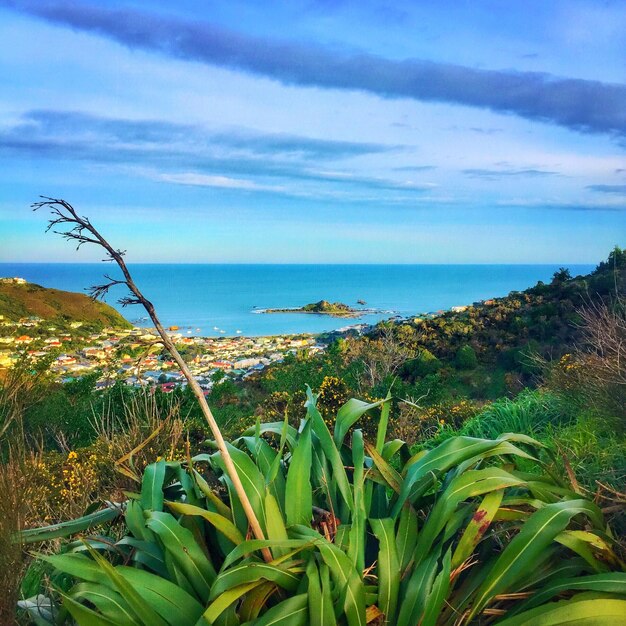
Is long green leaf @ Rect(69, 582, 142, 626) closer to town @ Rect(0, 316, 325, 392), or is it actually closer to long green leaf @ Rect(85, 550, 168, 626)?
long green leaf @ Rect(85, 550, 168, 626)

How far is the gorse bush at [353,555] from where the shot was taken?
191cm

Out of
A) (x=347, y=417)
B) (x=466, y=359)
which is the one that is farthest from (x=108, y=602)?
(x=466, y=359)

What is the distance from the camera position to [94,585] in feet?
6.75

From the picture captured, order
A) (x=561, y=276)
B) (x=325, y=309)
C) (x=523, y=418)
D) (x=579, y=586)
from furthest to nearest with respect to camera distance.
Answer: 1. (x=325, y=309)
2. (x=561, y=276)
3. (x=523, y=418)
4. (x=579, y=586)

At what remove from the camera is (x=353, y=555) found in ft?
6.70

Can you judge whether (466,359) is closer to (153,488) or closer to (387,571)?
(153,488)

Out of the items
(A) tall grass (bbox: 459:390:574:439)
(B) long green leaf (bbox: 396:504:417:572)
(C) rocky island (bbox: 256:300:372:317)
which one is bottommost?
(C) rocky island (bbox: 256:300:372:317)

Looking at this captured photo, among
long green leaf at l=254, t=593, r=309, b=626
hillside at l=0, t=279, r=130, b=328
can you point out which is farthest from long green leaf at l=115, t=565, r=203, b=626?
hillside at l=0, t=279, r=130, b=328

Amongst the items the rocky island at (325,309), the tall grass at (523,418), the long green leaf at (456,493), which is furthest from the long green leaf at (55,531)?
the rocky island at (325,309)

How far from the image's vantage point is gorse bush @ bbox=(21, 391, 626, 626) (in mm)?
1913

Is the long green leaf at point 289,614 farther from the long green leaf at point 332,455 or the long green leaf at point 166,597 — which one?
the long green leaf at point 332,455

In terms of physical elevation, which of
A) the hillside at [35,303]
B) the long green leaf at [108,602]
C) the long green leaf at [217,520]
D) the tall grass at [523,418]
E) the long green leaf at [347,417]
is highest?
the long green leaf at [347,417]

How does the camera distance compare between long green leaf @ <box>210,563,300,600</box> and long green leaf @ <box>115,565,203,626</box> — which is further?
long green leaf @ <box>115,565,203,626</box>

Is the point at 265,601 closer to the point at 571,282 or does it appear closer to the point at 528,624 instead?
the point at 528,624
